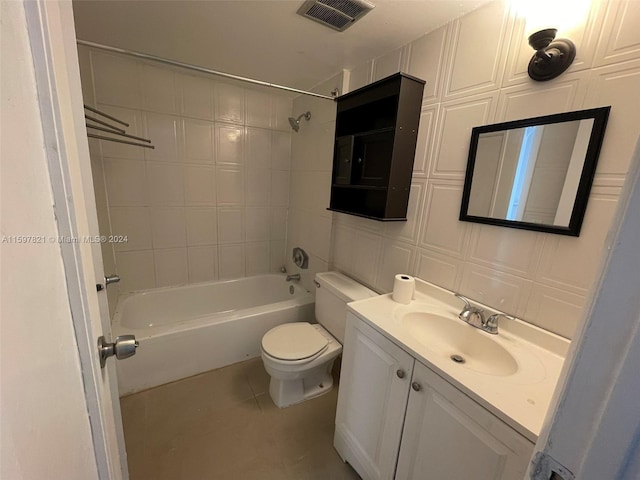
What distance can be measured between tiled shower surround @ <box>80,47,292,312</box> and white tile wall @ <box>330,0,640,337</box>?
127cm

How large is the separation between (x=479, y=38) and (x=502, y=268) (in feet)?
3.24

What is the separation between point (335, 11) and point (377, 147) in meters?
0.69

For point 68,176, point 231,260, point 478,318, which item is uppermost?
point 68,176

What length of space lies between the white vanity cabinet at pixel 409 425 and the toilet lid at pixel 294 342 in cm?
35

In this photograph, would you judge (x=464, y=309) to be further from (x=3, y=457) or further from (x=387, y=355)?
(x=3, y=457)

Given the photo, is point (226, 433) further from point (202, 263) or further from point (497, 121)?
point (497, 121)

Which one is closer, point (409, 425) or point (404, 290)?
point (409, 425)

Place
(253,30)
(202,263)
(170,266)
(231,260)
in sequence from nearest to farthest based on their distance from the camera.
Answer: (253,30) < (170,266) < (202,263) < (231,260)

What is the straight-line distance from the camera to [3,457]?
26 cm

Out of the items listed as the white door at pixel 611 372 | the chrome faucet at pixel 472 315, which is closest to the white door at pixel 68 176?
the white door at pixel 611 372

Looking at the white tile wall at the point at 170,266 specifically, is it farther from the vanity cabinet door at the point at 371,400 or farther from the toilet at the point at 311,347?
the vanity cabinet door at the point at 371,400

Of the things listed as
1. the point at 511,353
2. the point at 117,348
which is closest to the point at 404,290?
the point at 511,353

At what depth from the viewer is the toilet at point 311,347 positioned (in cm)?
155

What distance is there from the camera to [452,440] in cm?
83
